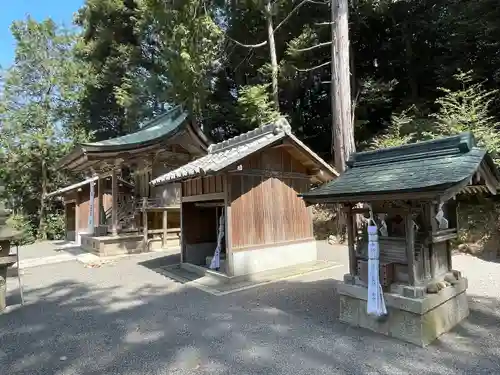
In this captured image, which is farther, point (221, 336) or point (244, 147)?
point (244, 147)

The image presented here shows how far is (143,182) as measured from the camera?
44.9 feet

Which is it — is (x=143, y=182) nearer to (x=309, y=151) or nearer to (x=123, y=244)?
(x=123, y=244)

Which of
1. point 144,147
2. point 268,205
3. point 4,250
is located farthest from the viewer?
point 144,147

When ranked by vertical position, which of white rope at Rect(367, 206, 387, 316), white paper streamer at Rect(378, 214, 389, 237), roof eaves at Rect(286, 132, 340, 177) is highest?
roof eaves at Rect(286, 132, 340, 177)

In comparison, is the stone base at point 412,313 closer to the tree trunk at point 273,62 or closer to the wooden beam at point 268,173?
the wooden beam at point 268,173

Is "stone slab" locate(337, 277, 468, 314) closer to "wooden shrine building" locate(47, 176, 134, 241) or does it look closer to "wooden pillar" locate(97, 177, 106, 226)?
"wooden shrine building" locate(47, 176, 134, 241)

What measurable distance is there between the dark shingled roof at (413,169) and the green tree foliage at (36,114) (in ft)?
63.7

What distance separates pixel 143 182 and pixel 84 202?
6.69 meters

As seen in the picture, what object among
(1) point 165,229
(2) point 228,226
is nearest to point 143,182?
(1) point 165,229

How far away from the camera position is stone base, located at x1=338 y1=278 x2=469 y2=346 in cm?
394

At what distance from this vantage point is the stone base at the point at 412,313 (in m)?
3.94

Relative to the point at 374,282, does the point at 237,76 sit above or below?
above

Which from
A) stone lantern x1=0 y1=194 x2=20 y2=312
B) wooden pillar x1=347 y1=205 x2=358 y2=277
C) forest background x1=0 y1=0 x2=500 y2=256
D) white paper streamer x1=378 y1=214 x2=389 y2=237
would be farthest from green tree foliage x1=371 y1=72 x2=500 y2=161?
stone lantern x1=0 y1=194 x2=20 y2=312

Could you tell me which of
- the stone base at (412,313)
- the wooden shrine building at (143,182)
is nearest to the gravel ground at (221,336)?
the stone base at (412,313)
